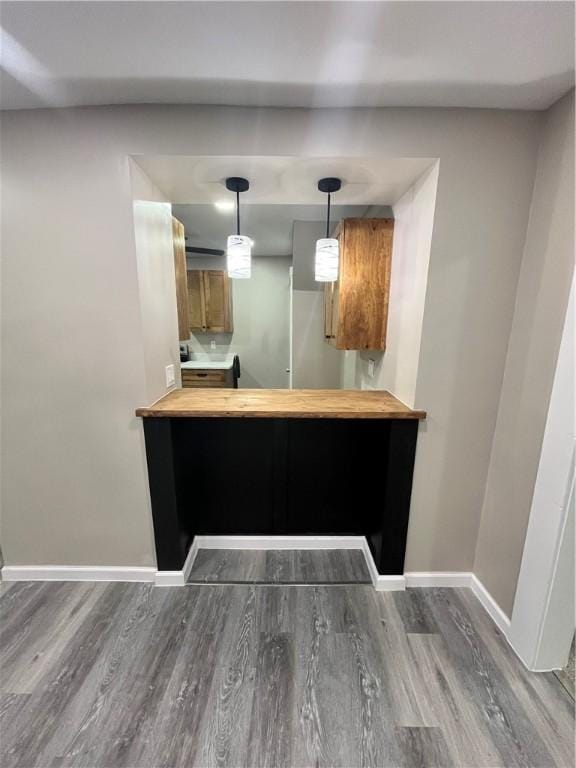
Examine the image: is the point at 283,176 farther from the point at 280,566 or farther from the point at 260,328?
the point at 260,328

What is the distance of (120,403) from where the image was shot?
4.95ft

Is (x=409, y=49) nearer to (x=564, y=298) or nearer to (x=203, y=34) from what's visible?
(x=203, y=34)

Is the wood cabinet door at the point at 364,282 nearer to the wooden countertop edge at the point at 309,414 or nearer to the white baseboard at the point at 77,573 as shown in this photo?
the wooden countertop edge at the point at 309,414

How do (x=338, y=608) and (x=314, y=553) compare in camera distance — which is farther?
(x=314, y=553)

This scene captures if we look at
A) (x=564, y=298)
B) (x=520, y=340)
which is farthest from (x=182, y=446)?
(x=564, y=298)

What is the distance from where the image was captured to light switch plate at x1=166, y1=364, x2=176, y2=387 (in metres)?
1.74

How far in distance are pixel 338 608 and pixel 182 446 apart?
126 centimetres

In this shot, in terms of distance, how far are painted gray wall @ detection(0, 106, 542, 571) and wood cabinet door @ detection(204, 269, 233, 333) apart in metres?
2.90

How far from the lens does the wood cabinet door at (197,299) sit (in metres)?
4.16

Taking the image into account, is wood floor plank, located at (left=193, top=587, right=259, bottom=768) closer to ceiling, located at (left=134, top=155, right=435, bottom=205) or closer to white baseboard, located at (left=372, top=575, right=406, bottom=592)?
white baseboard, located at (left=372, top=575, right=406, bottom=592)

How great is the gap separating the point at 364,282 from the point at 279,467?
1340 millimetres

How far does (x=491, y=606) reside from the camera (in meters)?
1.51

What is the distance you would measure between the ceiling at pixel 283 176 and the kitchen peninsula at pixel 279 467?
1.16 meters

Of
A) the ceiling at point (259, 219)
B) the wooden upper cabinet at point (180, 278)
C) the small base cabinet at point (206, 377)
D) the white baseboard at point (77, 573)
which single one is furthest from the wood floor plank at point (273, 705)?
the small base cabinet at point (206, 377)
